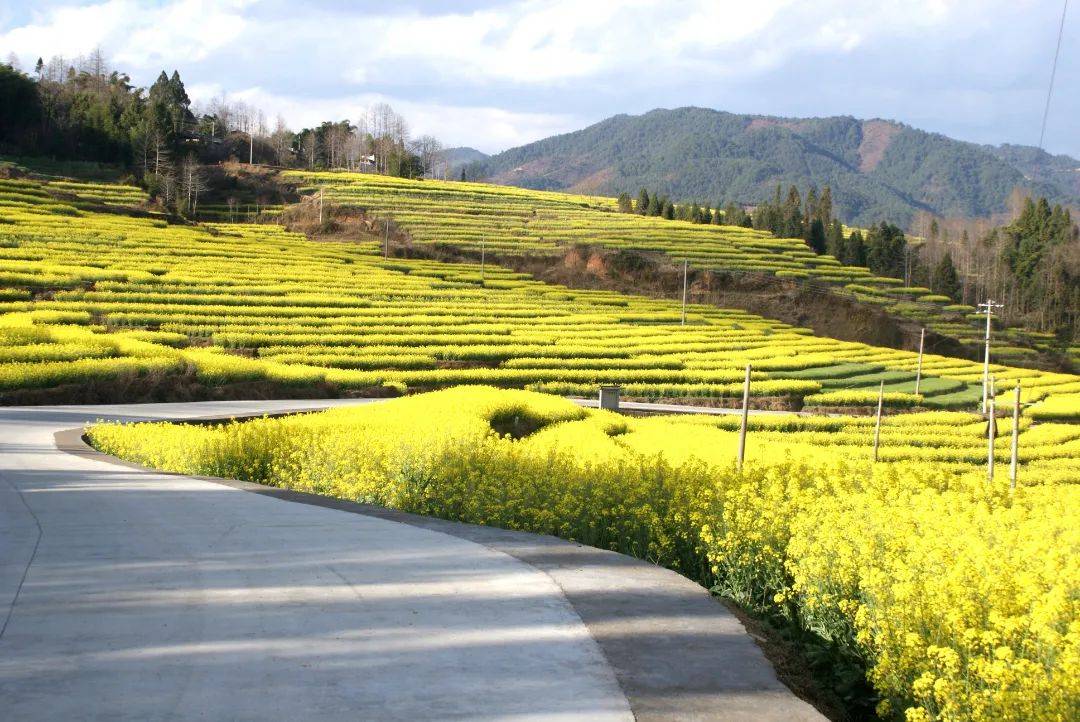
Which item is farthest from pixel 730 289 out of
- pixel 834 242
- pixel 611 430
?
pixel 611 430

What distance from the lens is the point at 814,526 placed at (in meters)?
7.55

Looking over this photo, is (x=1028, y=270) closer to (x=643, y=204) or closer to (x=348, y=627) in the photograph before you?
(x=643, y=204)

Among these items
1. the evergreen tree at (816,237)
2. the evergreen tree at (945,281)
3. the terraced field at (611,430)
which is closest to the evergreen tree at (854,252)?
the evergreen tree at (816,237)

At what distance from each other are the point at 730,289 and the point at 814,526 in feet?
201

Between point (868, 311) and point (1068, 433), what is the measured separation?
35103 mm

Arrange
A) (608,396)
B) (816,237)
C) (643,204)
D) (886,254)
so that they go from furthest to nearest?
(643,204), (886,254), (816,237), (608,396)

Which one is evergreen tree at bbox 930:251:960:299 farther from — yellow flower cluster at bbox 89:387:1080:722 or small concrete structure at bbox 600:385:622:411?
yellow flower cluster at bbox 89:387:1080:722

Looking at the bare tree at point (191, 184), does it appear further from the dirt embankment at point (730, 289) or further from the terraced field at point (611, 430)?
the dirt embankment at point (730, 289)

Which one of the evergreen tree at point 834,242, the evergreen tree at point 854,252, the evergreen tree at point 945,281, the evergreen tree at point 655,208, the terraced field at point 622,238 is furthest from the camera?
the evergreen tree at point 655,208

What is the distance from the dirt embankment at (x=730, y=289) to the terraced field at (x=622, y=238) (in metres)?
1.14

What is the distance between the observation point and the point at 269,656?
5359mm

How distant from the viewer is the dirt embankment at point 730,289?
66.1m

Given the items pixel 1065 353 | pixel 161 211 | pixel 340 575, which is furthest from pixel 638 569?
pixel 1065 353

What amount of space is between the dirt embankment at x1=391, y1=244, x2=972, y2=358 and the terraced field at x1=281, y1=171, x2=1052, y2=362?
1.14 meters
